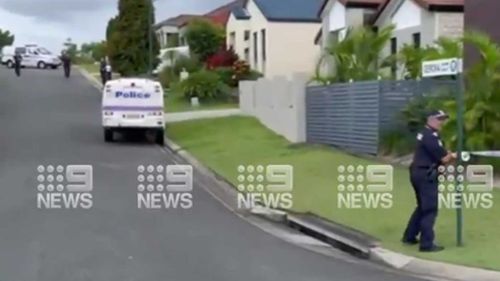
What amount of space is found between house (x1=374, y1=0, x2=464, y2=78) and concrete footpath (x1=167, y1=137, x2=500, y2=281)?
52.0ft

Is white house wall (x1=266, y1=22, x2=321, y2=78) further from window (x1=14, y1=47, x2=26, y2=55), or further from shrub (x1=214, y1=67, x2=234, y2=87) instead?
window (x1=14, y1=47, x2=26, y2=55)

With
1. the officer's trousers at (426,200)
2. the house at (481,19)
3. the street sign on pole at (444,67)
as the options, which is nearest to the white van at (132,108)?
the house at (481,19)

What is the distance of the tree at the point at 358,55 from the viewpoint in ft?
88.0

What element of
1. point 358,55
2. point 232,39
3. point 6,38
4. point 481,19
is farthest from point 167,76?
point 6,38

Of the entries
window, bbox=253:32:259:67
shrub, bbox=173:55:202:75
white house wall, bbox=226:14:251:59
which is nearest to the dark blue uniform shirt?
window, bbox=253:32:259:67

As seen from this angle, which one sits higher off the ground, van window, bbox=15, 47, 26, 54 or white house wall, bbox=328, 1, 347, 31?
white house wall, bbox=328, 1, 347, 31

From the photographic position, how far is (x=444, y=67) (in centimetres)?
1237

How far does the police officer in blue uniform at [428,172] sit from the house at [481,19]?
34.8 ft

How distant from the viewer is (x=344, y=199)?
1670 cm

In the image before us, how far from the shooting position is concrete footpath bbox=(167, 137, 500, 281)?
10.8 metres

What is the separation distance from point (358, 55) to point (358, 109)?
11.2 feet

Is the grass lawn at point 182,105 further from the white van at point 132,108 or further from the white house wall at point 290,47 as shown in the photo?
the white van at point 132,108

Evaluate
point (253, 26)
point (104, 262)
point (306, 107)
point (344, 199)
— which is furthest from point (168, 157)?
point (253, 26)

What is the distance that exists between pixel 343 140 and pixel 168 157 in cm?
475
